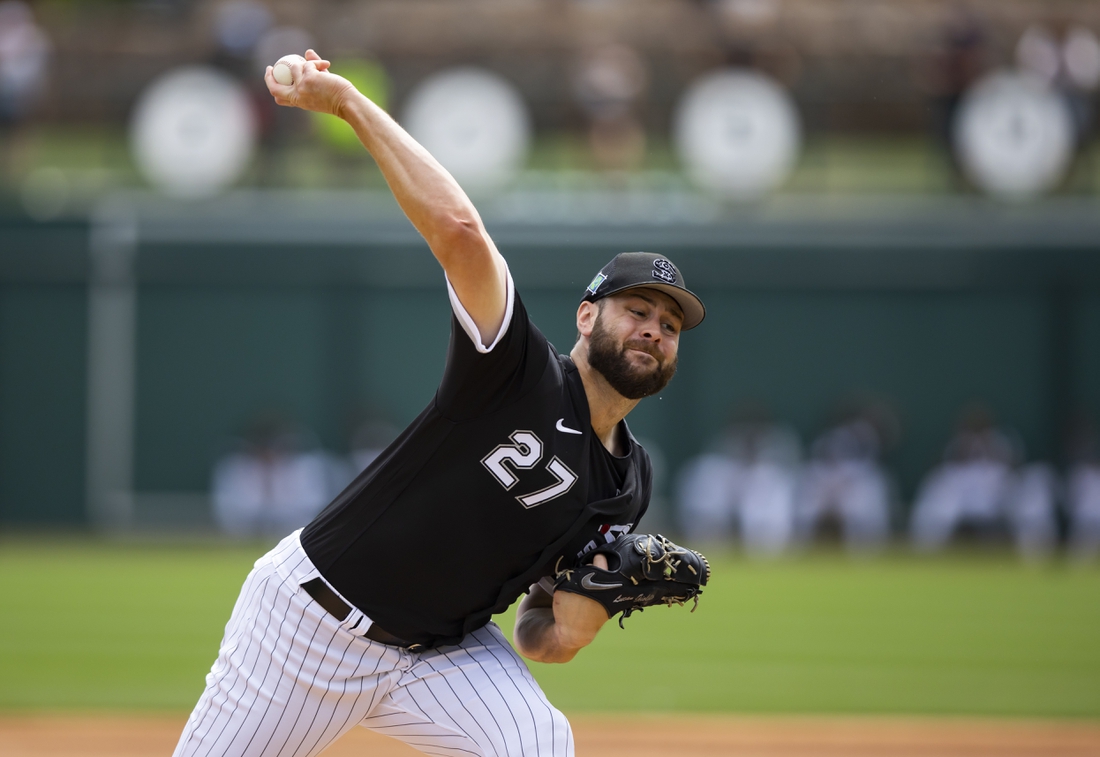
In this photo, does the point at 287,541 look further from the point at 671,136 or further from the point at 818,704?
the point at 671,136

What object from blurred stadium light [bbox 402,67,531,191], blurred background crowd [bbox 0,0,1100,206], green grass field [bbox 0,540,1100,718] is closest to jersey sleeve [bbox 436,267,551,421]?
green grass field [bbox 0,540,1100,718]

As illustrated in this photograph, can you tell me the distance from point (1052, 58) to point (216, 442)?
11161mm

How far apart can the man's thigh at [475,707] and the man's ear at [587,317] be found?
2.84ft

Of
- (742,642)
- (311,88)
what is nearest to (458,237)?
(311,88)

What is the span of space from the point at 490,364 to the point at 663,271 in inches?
22.8

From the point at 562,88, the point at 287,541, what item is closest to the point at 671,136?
the point at 562,88

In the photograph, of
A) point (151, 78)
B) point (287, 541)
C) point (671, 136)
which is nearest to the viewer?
point (287, 541)

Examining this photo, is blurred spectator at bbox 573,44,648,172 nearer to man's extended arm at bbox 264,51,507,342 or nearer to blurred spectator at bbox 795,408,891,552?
blurred spectator at bbox 795,408,891,552

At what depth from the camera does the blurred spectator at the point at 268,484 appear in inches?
627

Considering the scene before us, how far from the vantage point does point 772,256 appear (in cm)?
1667

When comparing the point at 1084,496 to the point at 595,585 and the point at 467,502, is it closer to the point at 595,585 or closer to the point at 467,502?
the point at 595,585

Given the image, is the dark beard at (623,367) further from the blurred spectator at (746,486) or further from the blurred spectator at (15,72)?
the blurred spectator at (15,72)

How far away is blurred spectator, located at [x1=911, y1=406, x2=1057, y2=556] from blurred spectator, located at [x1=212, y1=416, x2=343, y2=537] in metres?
6.97

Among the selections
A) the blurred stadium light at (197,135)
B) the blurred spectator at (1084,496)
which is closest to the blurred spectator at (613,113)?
the blurred stadium light at (197,135)
